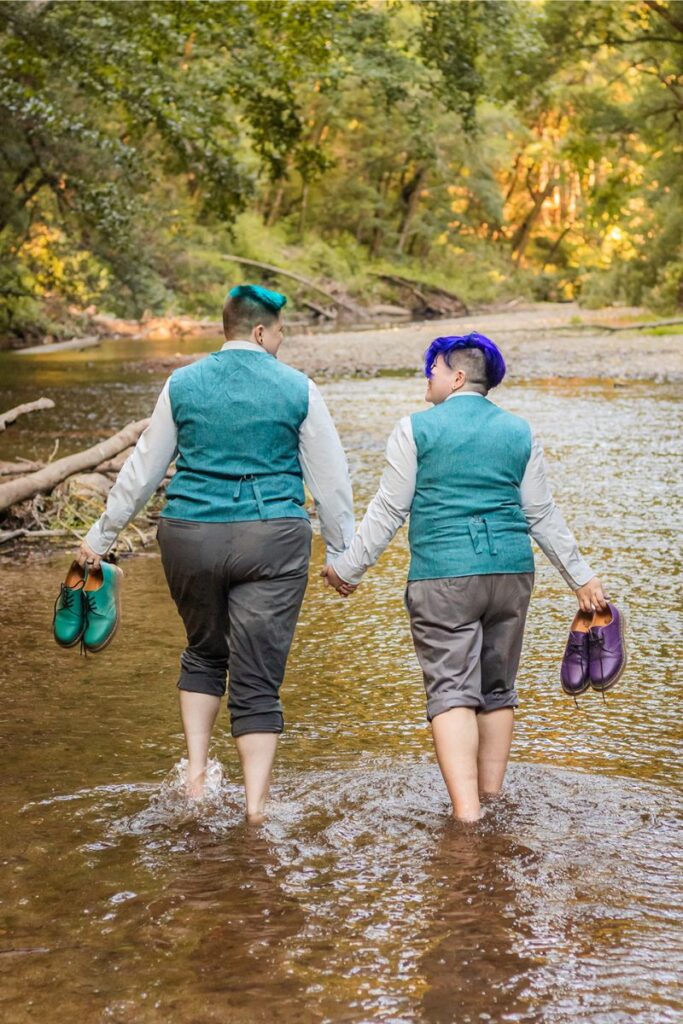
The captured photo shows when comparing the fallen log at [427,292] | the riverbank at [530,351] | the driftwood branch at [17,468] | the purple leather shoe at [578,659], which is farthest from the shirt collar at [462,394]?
the fallen log at [427,292]

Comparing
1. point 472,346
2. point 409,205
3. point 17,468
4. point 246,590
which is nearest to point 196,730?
point 246,590

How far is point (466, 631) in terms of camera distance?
14.4 ft

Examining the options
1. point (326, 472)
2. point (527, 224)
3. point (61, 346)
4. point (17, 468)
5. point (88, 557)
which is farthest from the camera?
point (527, 224)

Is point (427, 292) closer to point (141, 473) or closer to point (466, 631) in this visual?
point (141, 473)

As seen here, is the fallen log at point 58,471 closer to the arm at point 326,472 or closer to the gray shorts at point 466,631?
the arm at point 326,472

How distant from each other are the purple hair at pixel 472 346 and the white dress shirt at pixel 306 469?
1.36ft

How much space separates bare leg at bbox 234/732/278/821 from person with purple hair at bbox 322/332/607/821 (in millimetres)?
567

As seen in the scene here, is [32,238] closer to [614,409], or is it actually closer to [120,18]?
[120,18]

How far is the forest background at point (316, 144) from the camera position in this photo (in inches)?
749

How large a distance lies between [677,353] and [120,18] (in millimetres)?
13248

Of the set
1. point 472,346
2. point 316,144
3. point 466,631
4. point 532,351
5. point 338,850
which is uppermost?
point 316,144

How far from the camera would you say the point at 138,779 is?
482 cm

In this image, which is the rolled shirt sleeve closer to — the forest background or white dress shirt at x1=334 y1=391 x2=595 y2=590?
white dress shirt at x1=334 y1=391 x2=595 y2=590

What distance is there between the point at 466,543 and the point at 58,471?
5.84 meters
